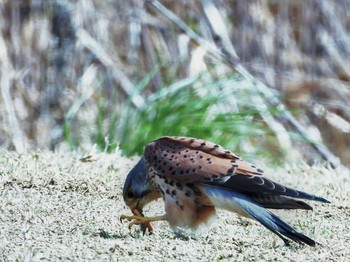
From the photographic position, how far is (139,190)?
4.27m

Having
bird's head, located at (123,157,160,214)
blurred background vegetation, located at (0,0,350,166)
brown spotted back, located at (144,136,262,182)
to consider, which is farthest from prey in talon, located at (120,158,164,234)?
blurred background vegetation, located at (0,0,350,166)

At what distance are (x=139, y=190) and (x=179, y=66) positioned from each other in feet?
9.99

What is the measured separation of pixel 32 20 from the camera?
7441mm

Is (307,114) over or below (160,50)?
below

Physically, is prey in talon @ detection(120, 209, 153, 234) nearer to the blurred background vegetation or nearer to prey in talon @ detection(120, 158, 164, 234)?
prey in talon @ detection(120, 158, 164, 234)

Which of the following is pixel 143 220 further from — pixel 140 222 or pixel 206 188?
pixel 206 188

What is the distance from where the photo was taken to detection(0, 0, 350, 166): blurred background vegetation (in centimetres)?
701

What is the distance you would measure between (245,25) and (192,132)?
1.55 metres

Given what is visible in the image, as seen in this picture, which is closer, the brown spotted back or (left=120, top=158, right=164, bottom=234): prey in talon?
the brown spotted back

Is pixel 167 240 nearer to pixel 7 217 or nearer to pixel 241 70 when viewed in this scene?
pixel 7 217

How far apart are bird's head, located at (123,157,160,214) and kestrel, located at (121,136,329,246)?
0.08ft

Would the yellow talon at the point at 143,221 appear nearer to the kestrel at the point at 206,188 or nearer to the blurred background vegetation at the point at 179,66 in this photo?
the kestrel at the point at 206,188

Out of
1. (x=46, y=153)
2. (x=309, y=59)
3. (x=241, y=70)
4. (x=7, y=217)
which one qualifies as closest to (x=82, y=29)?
(x=241, y=70)

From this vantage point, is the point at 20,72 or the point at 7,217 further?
the point at 20,72
